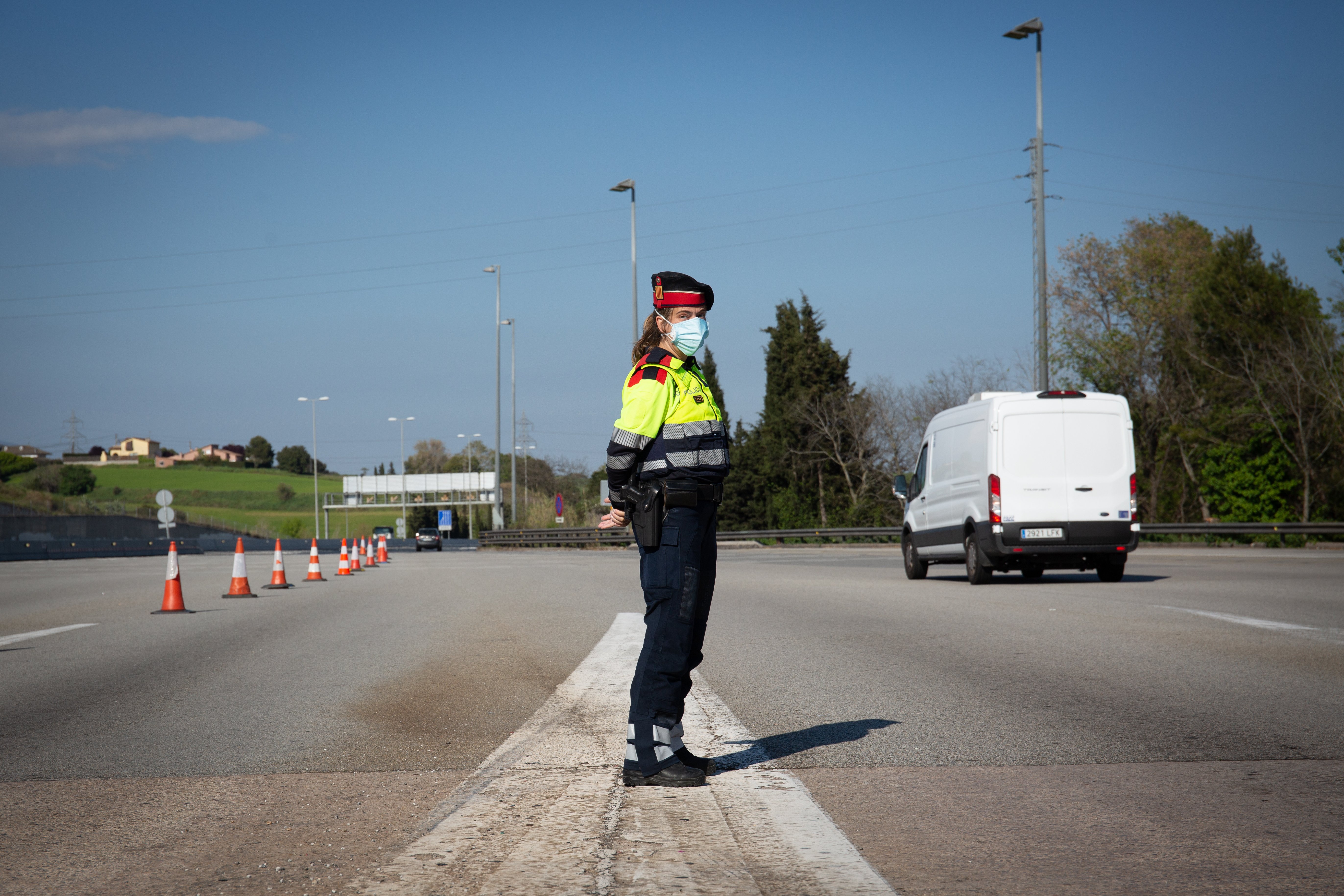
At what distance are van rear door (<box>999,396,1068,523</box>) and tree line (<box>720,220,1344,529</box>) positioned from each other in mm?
15946

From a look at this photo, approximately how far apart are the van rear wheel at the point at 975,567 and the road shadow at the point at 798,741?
33.4 feet

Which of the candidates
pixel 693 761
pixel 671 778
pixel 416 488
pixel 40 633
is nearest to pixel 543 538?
pixel 40 633

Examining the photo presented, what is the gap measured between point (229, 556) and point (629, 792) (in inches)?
1988

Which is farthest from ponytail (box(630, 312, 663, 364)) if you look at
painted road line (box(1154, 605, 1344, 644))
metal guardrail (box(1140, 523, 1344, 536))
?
metal guardrail (box(1140, 523, 1344, 536))

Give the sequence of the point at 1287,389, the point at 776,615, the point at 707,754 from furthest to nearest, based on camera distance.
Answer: the point at 1287,389 < the point at 776,615 < the point at 707,754

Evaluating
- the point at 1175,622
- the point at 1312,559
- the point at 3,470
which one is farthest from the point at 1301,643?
the point at 3,470

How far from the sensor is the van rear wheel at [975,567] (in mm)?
15617

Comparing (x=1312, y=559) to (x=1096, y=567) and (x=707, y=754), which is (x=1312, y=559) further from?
(x=707, y=754)

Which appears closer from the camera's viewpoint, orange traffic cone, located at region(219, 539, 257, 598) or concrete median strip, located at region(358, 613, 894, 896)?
concrete median strip, located at region(358, 613, 894, 896)

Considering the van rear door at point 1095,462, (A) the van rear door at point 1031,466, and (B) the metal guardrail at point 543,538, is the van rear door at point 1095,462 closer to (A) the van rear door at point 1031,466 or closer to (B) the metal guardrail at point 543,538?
(A) the van rear door at point 1031,466

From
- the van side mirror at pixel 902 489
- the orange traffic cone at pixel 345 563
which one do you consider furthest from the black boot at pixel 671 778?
the orange traffic cone at pixel 345 563

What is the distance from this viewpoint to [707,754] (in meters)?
4.91

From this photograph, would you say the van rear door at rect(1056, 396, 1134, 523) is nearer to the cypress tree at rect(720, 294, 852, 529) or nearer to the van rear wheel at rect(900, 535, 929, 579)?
the van rear wheel at rect(900, 535, 929, 579)

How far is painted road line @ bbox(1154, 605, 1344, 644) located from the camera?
30.6ft
